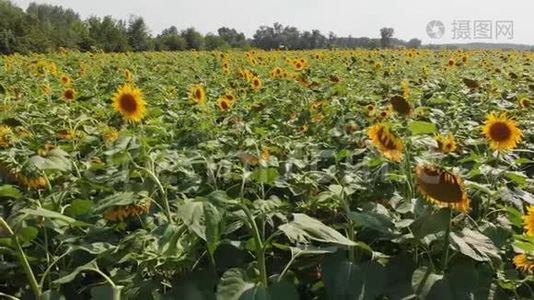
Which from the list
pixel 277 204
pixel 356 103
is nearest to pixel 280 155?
pixel 277 204

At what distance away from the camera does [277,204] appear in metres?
1.53

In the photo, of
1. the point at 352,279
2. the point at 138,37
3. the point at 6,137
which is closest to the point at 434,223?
the point at 352,279

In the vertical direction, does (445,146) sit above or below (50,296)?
above

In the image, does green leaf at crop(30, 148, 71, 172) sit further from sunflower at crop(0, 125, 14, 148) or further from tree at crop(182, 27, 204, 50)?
tree at crop(182, 27, 204, 50)

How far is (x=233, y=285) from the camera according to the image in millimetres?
1105

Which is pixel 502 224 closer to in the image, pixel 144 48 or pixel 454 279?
pixel 454 279

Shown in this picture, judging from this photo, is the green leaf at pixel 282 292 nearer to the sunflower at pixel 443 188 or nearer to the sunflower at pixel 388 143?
the sunflower at pixel 443 188

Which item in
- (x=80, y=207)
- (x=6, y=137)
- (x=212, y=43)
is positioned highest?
(x=212, y=43)

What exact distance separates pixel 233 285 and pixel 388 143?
0.79 m

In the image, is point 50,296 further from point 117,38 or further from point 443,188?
point 117,38

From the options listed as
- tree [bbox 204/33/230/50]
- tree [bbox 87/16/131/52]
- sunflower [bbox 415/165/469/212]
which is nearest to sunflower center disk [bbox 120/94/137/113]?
sunflower [bbox 415/165/469/212]

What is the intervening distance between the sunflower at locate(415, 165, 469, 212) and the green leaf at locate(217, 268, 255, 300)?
16.4 inches

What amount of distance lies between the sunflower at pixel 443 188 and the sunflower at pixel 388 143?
481 millimetres

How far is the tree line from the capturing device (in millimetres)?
20516
